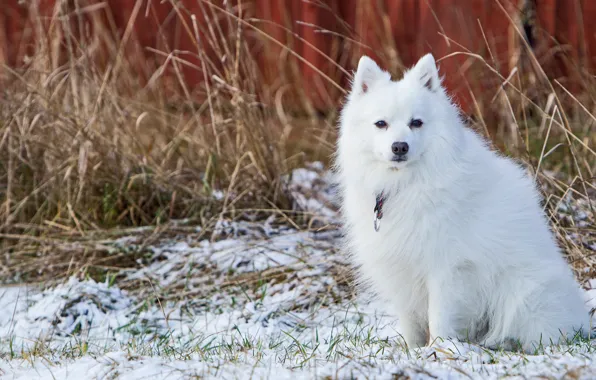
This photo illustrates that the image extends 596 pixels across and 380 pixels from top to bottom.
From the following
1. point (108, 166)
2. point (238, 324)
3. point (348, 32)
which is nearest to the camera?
point (238, 324)

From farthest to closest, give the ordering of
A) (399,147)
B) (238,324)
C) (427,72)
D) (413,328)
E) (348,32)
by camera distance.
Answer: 1. (348,32)
2. (238,324)
3. (413,328)
4. (427,72)
5. (399,147)

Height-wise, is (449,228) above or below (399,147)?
below

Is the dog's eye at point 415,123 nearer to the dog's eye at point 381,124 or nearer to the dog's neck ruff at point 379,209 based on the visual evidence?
the dog's eye at point 381,124

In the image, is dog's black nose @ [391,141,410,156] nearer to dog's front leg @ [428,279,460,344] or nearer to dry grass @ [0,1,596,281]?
dog's front leg @ [428,279,460,344]

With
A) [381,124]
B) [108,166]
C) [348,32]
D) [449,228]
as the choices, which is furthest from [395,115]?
[348,32]

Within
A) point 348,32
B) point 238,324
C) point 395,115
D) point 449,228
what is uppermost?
point 395,115

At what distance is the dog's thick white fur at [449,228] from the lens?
335 centimetres

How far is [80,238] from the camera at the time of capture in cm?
519

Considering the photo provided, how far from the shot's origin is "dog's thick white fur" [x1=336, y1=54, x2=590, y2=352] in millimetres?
3352

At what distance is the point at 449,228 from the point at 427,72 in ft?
2.49

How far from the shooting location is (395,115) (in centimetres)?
346

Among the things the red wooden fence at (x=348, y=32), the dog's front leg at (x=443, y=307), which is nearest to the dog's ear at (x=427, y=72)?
the dog's front leg at (x=443, y=307)

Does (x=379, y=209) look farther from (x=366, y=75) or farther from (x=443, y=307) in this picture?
(x=366, y=75)

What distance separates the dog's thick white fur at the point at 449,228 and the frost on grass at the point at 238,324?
0.24m
